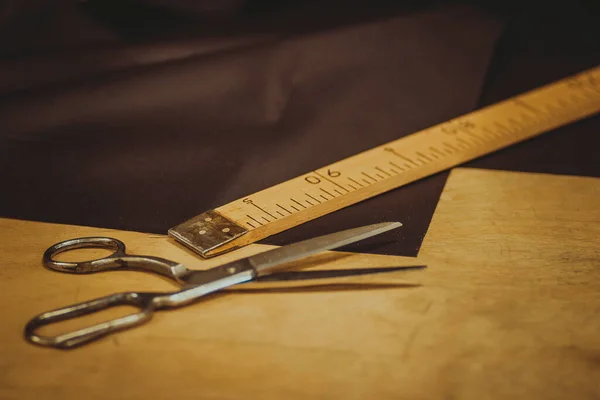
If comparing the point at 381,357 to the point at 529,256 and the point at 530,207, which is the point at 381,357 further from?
the point at 530,207

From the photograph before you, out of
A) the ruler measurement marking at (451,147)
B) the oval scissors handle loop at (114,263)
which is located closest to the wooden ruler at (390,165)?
the ruler measurement marking at (451,147)

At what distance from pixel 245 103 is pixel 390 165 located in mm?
405

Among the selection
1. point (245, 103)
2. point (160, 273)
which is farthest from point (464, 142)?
point (160, 273)

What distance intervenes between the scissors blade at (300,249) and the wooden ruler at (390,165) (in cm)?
14

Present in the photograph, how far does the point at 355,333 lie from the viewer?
1.10 metres

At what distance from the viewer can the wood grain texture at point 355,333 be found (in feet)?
3.34

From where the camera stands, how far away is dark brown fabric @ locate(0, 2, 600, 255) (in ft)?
4.85

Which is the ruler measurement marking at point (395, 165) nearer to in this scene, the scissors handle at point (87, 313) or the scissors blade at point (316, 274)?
the scissors blade at point (316, 274)

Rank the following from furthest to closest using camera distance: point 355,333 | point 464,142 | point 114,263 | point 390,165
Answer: point 464,142 → point 390,165 → point 114,263 → point 355,333

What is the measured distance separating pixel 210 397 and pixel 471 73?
1.19 meters

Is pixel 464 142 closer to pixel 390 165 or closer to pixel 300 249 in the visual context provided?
pixel 390 165

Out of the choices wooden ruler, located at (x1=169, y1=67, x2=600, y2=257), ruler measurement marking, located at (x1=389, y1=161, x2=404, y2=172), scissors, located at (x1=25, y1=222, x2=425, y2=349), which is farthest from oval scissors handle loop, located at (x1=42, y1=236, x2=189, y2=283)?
ruler measurement marking, located at (x1=389, y1=161, x2=404, y2=172)

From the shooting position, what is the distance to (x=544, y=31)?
224cm

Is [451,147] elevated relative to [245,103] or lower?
lower
